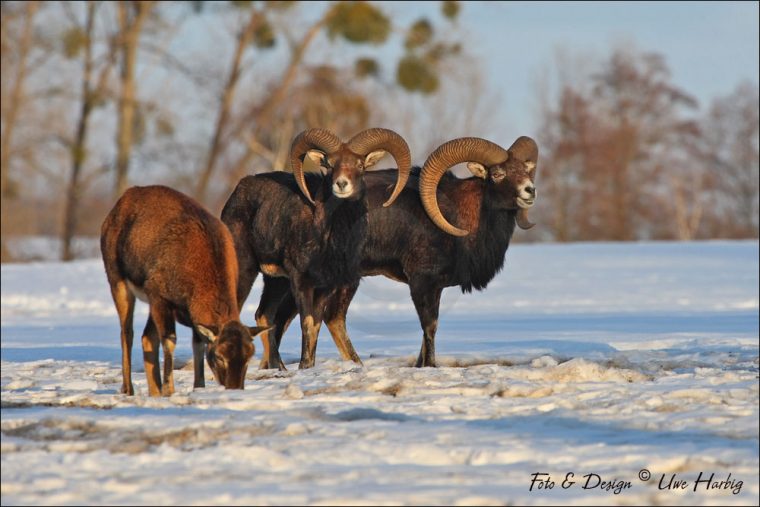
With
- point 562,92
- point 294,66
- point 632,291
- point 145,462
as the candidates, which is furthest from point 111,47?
point 145,462

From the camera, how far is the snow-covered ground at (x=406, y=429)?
707 centimetres

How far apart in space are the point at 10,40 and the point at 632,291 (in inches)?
988

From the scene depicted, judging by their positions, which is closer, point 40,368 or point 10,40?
point 40,368

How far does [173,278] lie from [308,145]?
4.38 m

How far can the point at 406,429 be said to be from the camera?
860cm

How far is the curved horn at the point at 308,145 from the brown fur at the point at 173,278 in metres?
3.15

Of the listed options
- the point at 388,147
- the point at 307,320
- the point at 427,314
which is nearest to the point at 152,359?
the point at 307,320

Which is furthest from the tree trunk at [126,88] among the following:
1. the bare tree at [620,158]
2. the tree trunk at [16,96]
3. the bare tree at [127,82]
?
the bare tree at [620,158]

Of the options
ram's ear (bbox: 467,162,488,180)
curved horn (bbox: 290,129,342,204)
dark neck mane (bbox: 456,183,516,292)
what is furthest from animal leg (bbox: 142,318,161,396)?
ram's ear (bbox: 467,162,488,180)

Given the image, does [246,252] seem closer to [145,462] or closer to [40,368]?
[40,368]

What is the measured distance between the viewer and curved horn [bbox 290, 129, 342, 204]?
1429 cm

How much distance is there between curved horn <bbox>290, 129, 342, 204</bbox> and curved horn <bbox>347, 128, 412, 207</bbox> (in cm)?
20

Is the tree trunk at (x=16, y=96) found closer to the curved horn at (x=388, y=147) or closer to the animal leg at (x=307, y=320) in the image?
the curved horn at (x=388, y=147)

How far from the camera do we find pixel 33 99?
45.2 metres
